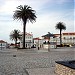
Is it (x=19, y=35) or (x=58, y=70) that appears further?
(x=19, y=35)

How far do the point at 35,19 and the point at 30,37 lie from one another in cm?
8149

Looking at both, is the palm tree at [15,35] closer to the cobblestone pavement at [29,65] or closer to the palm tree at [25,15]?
the palm tree at [25,15]

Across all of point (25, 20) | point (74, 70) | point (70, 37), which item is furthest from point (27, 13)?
point (70, 37)

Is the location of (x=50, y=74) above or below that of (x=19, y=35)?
below

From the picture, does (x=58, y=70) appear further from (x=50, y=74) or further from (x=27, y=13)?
(x=27, y=13)

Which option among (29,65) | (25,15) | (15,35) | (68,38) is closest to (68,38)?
(68,38)

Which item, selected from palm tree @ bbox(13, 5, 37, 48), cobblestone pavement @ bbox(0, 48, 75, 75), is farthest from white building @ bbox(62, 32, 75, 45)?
cobblestone pavement @ bbox(0, 48, 75, 75)

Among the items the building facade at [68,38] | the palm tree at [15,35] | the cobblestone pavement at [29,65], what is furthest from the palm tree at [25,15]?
the building facade at [68,38]

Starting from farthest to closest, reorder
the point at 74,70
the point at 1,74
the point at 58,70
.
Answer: the point at 1,74 → the point at 58,70 → the point at 74,70

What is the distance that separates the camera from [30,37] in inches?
4823

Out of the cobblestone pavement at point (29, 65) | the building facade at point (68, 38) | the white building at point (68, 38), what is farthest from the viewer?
the white building at point (68, 38)

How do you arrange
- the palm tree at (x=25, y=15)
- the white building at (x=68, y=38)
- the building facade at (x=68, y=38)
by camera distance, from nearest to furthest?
the palm tree at (x=25, y=15)
the building facade at (x=68, y=38)
the white building at (x=68, y=38)

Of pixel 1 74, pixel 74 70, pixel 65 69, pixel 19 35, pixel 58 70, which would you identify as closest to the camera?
pixel 74 70

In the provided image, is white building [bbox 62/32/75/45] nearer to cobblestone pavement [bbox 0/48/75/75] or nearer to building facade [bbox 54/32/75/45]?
building facade [bbox 54/32/75/45]
